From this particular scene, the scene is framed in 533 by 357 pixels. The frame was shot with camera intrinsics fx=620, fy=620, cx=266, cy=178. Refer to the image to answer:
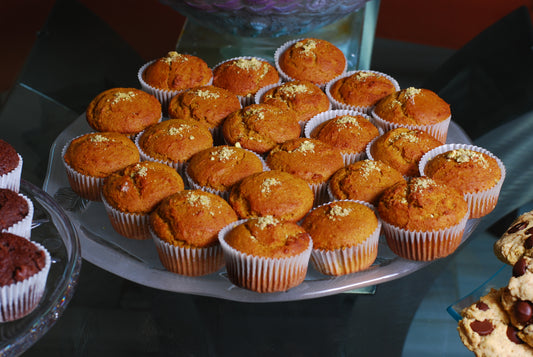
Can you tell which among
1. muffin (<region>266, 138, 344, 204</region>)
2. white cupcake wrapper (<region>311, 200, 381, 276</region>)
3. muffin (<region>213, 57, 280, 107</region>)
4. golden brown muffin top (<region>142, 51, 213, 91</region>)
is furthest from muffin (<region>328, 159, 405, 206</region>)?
golden brown muffin top (<region>142, 51, 213, 91</region>)

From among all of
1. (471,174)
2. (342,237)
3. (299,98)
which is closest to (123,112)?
(299,98)

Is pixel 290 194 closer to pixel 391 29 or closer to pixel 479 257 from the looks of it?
pixel 479 257

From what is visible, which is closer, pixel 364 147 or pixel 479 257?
pixel 479 257

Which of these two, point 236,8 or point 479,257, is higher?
point 236,8

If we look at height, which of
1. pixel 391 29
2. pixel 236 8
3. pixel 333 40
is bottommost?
pixel 391 29

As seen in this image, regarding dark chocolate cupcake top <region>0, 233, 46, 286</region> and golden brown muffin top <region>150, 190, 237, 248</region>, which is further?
golden brown muffin top <region>150, 190, 237, 248</region>

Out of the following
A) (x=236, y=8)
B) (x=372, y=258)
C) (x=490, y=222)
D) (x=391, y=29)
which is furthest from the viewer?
(x=391, y=29)

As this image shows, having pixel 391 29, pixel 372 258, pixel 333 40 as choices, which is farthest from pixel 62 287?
pixel 391 29

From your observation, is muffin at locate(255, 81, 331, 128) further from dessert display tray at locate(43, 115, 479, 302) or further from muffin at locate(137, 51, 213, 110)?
dessert display tray at locate(43, 115, 479, 302)
